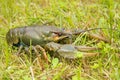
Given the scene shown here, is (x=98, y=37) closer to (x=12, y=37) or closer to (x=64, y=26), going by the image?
(x=64, y=26)

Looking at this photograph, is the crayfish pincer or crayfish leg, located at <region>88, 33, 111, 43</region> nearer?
the crayfish pincer

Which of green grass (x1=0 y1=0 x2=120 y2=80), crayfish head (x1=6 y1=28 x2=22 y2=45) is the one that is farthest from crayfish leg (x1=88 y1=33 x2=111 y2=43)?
crayfish head (x1=6 y1=28 x2=22 y2=45)

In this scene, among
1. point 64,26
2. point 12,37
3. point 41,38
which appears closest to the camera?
point 41,38

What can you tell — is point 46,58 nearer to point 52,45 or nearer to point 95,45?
point 52,45

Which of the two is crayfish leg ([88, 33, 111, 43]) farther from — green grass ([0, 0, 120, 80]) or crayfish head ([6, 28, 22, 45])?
crayfish head ([6, 28, 22, 45])

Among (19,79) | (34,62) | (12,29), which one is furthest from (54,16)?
(19,79)

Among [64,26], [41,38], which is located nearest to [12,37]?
[41,38]

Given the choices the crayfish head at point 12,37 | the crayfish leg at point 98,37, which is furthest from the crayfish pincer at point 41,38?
the crayfish leg at point 98,37
